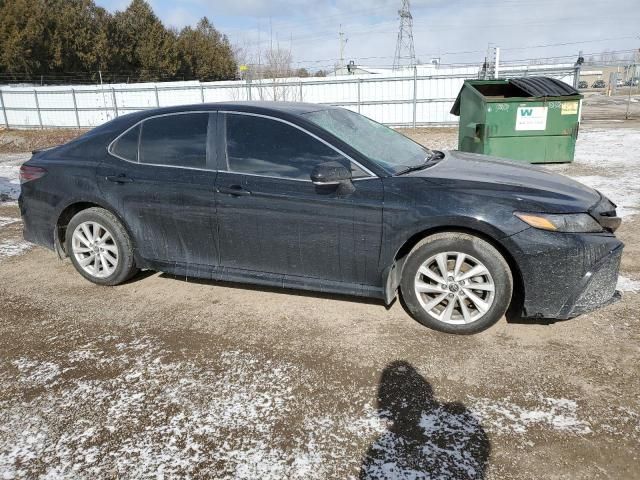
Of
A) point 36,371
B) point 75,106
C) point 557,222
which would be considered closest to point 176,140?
point 36,371

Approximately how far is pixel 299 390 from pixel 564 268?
182 centimetres

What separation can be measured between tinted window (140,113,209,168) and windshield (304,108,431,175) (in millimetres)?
878

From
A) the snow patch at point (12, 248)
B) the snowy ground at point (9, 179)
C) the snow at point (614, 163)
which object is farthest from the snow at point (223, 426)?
the snowy ground at point (9, 179)

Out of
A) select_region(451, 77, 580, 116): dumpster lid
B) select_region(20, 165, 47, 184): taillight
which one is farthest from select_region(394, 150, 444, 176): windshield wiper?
select_region(451, 77, 580, 116): dumpster lid

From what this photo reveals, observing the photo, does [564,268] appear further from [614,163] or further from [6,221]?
[614,163]

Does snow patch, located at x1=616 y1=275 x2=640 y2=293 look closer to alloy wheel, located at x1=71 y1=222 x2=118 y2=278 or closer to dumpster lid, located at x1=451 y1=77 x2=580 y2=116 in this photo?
alloy wheel, located at x1=71 y1=222 x2=118 y2=278

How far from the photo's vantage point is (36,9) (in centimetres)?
3788

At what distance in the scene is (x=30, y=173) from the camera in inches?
181

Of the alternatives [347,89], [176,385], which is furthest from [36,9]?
[176,385]

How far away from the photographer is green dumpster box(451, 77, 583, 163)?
908 cm

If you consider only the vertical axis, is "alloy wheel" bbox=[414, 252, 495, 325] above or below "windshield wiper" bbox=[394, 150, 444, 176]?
below

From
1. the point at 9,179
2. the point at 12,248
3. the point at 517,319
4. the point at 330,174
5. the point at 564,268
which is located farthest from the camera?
the point at 9,179

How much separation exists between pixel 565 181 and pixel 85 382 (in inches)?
141

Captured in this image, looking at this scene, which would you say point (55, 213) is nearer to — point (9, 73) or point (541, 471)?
point (541, 471)
